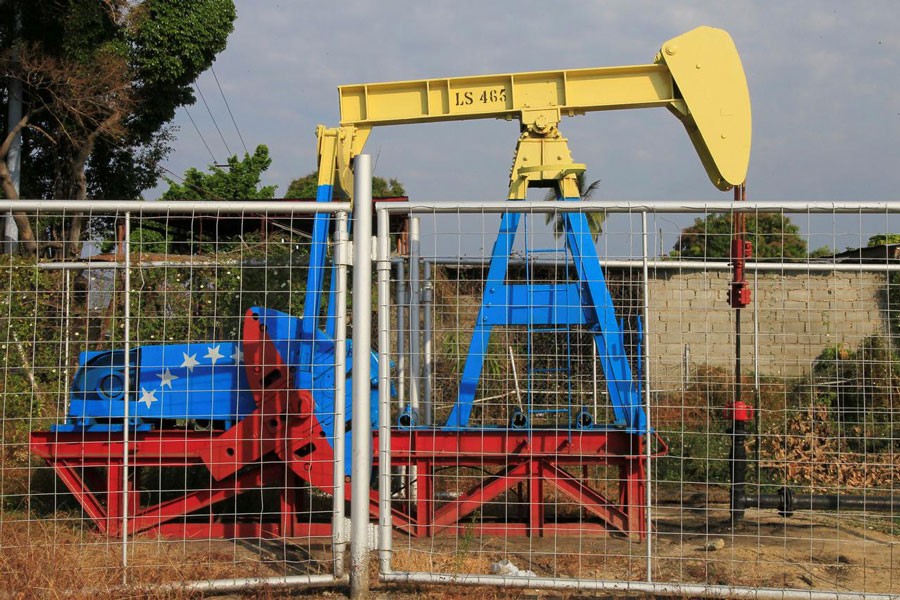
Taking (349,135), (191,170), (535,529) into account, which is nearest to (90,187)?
(191,170)

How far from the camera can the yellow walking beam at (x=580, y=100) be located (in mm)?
6652

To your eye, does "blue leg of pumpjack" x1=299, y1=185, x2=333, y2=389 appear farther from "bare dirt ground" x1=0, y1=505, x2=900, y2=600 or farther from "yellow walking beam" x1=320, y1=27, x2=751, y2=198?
"yellow walking beam" x1=320, y1=27, x2=751, y2=198

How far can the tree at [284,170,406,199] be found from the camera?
3247cm

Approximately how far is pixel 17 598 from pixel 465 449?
9.35 ft

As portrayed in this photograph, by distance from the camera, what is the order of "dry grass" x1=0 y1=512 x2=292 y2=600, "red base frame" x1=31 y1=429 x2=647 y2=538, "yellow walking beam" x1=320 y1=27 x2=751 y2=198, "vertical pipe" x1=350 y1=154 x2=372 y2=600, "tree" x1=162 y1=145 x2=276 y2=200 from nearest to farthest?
"dry grass" x1=0 y1=512 x2=292 y2=600
"vertical pipe" x1=350 y1=154 x2=372 y2=600
"red base frame" x1=31 y1=429 x2=647 y2=538
"yellow walking beam" x1=320 y1=27 x2=751 y2=198
"tree" x1=162 y1=145 x2=276 y2=200

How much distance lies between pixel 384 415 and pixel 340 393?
0.87 feet

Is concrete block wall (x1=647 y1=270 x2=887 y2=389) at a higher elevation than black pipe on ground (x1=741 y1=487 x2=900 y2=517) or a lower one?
higher

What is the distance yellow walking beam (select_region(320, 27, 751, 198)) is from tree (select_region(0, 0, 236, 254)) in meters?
8.73

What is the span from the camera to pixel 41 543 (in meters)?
4.43

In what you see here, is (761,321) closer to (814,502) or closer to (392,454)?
(814,502)

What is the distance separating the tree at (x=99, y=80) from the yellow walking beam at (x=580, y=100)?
28.6ft

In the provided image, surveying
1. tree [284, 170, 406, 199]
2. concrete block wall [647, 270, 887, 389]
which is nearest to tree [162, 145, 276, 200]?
tree [284, 170, 406, 199]

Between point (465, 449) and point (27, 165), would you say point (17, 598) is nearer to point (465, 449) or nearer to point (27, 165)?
point (465, 449)

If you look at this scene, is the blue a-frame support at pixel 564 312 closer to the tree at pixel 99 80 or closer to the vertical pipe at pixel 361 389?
the vertical pipe at pixel 361 389
